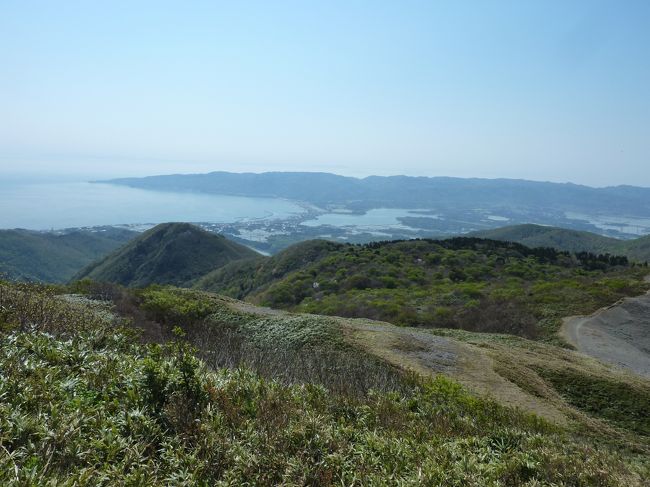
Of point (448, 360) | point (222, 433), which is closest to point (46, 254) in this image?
point (448, 360)

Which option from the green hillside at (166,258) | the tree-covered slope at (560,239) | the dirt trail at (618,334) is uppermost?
the dirt trail at (618,334)

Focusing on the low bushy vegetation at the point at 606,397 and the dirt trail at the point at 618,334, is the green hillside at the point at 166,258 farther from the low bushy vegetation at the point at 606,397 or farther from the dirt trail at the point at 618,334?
the low bushy vegetation at the point at 606,397

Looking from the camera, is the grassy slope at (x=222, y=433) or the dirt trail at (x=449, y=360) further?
the dirt trail at (x=449, y=360)

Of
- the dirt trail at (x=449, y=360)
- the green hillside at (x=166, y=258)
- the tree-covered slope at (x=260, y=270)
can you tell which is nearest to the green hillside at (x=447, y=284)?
the tree-covered slope at (x=260, y=270)

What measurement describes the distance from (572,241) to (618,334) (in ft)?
389

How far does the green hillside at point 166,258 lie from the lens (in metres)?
89.3

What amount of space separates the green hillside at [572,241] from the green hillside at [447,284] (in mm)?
67656

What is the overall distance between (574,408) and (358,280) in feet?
106

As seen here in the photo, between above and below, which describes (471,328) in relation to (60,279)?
above

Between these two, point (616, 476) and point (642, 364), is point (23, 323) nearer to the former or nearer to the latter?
point (616, 476)

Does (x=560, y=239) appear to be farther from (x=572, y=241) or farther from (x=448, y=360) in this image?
(x=448, y=360)

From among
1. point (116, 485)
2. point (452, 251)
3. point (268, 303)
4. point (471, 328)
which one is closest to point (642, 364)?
point (471, 328)

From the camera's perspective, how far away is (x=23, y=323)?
8914mm

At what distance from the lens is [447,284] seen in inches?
1560
